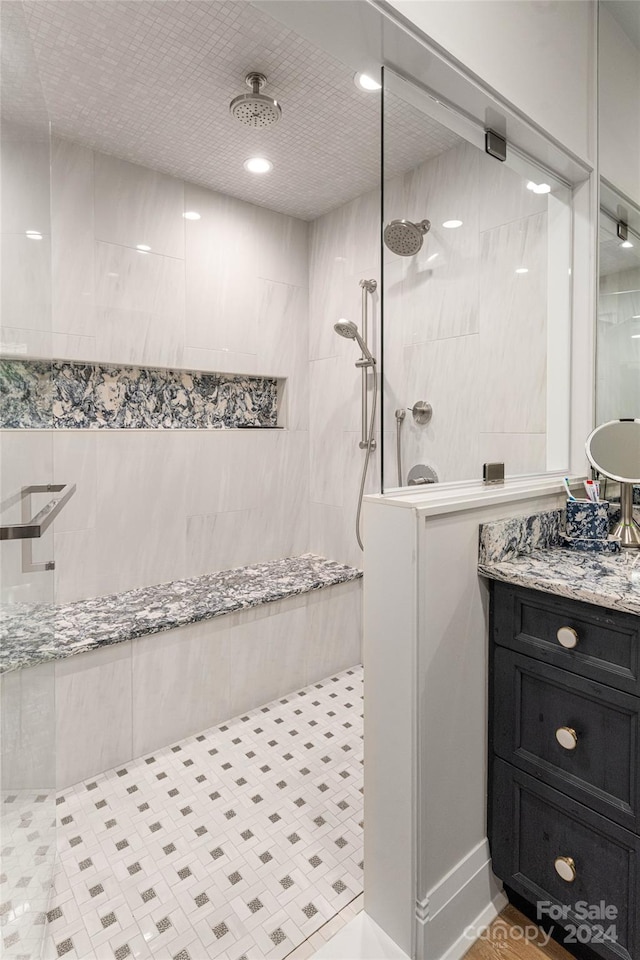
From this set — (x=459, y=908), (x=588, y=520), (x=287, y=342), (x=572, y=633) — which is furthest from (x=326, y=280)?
(x=459, y=908)

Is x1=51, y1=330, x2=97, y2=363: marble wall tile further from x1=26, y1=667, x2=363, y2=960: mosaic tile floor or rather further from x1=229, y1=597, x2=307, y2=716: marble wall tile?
x1=26, y1=667, x2=363, y2=960: mosaic tile floor

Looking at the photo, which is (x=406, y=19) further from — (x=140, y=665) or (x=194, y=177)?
(x=140, y=665)

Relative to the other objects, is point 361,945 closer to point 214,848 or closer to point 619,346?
point 214,848

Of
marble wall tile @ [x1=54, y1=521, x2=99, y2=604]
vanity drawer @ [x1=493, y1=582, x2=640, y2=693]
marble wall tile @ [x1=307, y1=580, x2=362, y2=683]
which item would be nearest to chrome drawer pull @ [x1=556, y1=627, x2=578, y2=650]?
vanity drawer @ [x1=493, y1=582, x2=640, y2=693]

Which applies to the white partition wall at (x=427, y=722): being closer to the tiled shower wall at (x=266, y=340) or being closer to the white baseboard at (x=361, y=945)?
the white baseboard at (x=361, y=945)

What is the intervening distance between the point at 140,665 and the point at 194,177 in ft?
7.60

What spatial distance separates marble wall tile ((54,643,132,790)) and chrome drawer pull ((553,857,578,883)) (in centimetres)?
156

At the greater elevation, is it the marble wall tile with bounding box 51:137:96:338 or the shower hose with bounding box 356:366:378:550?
the marble wall tile with bounding box 51:137:96:338

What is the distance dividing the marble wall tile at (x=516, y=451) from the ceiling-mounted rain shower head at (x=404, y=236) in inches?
22.9

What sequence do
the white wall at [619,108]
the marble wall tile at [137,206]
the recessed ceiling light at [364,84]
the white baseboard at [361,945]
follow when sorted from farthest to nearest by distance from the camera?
1. the marble wall tile at [137,206]
2. the recessed ceiling light at [364,84]
3. the white wall at [619,108]
4. the white baseboard at [361,945]

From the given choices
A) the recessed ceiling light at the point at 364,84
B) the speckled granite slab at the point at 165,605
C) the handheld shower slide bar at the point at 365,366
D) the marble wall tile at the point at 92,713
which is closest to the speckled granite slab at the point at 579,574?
the speckled granite slab at the point at 165,605

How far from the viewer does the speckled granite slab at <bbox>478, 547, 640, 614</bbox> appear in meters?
1.07

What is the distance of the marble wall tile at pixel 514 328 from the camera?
1.60m

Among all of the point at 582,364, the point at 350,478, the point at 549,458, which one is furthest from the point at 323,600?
the point at 582,364
